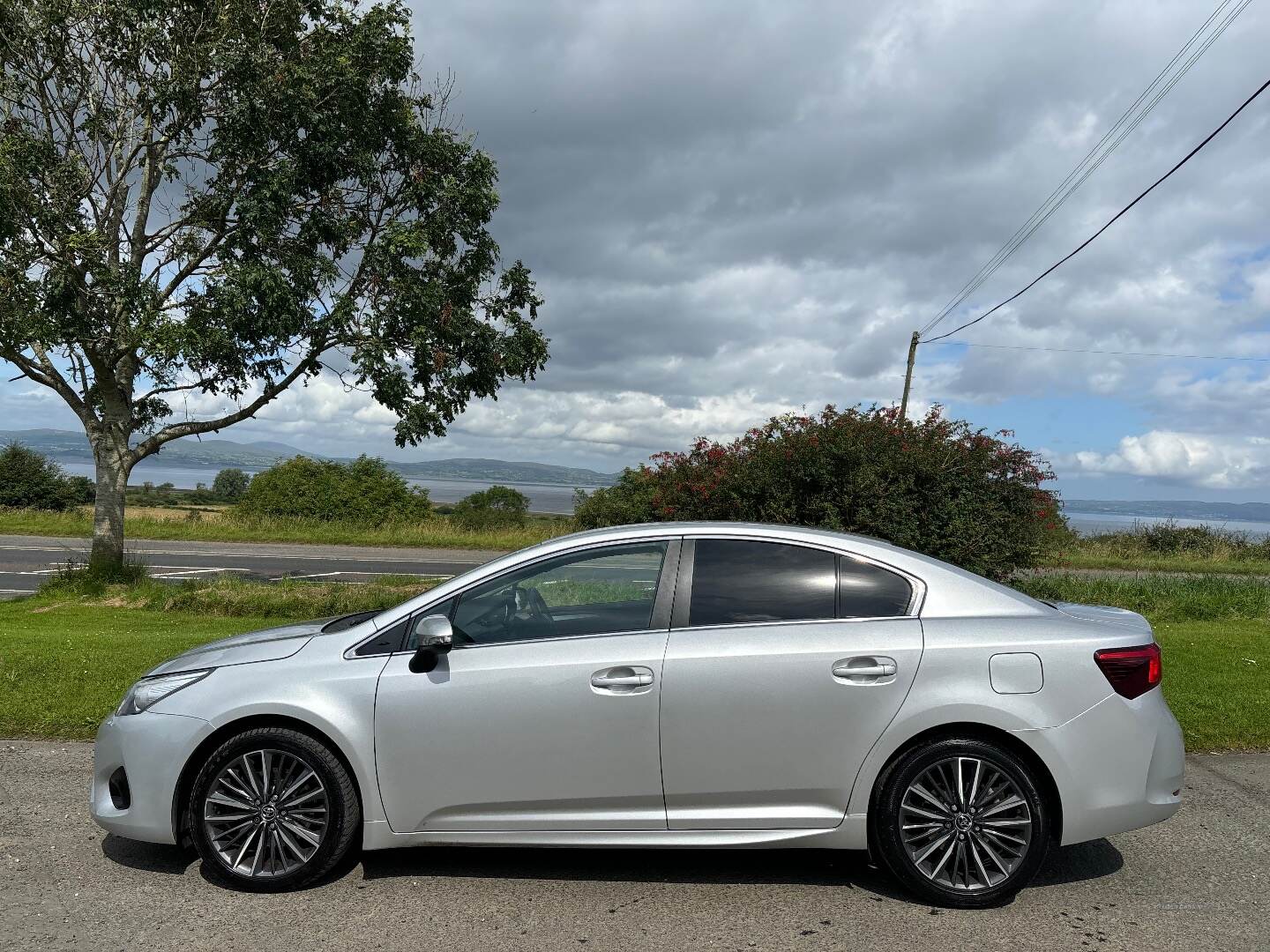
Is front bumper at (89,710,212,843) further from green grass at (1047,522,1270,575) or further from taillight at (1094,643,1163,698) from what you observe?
green grass at (1047,522,1270,575)

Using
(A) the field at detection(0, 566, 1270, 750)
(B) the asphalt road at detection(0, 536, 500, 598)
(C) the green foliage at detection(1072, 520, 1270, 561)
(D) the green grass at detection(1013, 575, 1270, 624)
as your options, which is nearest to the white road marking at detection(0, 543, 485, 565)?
(B) the asphalt road at detection(0, 536, 500, 598)

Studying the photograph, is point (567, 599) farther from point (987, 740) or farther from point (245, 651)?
point (987, 740)

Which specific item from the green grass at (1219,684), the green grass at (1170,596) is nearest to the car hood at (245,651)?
the green grass at (1219,684)

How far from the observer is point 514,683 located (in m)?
3.98

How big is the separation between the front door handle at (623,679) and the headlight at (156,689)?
1.78m

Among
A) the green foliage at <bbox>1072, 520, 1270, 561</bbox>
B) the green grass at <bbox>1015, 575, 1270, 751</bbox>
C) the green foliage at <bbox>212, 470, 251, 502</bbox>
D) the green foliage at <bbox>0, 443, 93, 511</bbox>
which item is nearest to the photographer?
the green grass at <bbox>1015, 575, 1270, 751</bbox>

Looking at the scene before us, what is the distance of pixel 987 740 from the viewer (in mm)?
3945

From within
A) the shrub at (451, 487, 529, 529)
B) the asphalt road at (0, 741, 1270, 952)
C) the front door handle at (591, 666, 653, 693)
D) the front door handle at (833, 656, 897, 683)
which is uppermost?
the shrub at (451, 487, 529, 529)

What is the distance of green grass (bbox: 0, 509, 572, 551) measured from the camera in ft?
94.7

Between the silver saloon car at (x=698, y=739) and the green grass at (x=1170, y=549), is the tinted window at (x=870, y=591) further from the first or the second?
the green grass at (x=1170, y=549)

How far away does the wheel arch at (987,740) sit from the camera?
393cm

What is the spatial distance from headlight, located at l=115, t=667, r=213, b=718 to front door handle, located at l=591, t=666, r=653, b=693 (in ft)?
5.85

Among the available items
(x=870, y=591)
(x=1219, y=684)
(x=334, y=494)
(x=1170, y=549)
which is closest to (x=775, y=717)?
(x=870, y=591)

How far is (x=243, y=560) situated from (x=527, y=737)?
831 inches
